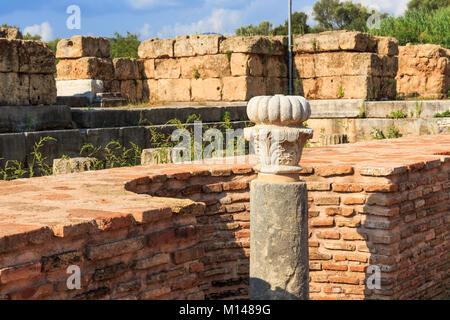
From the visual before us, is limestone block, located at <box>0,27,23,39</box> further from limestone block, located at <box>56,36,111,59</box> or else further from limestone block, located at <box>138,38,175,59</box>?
limestone block, located at <box>138,38,175,59</box>

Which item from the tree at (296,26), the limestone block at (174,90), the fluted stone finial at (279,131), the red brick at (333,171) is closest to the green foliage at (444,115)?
the limestone block at (174,90)

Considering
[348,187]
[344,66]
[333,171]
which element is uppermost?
[344,66]

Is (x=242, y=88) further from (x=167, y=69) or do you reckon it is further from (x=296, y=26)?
Answer: (x=296, y=26)

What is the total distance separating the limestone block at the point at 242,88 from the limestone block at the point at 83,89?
2.52m

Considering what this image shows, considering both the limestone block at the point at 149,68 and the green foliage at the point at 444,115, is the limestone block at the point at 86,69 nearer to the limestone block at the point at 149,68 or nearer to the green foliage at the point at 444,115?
the limestone block at the point at 149,68

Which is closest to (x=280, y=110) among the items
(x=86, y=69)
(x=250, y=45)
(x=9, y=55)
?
(x=9, y=55)

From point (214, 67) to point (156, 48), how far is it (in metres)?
1.59

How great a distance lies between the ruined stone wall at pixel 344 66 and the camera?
12180 mm

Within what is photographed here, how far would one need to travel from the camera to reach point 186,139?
9250mm

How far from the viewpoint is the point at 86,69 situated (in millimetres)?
12273

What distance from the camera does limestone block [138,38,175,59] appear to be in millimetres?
12969
